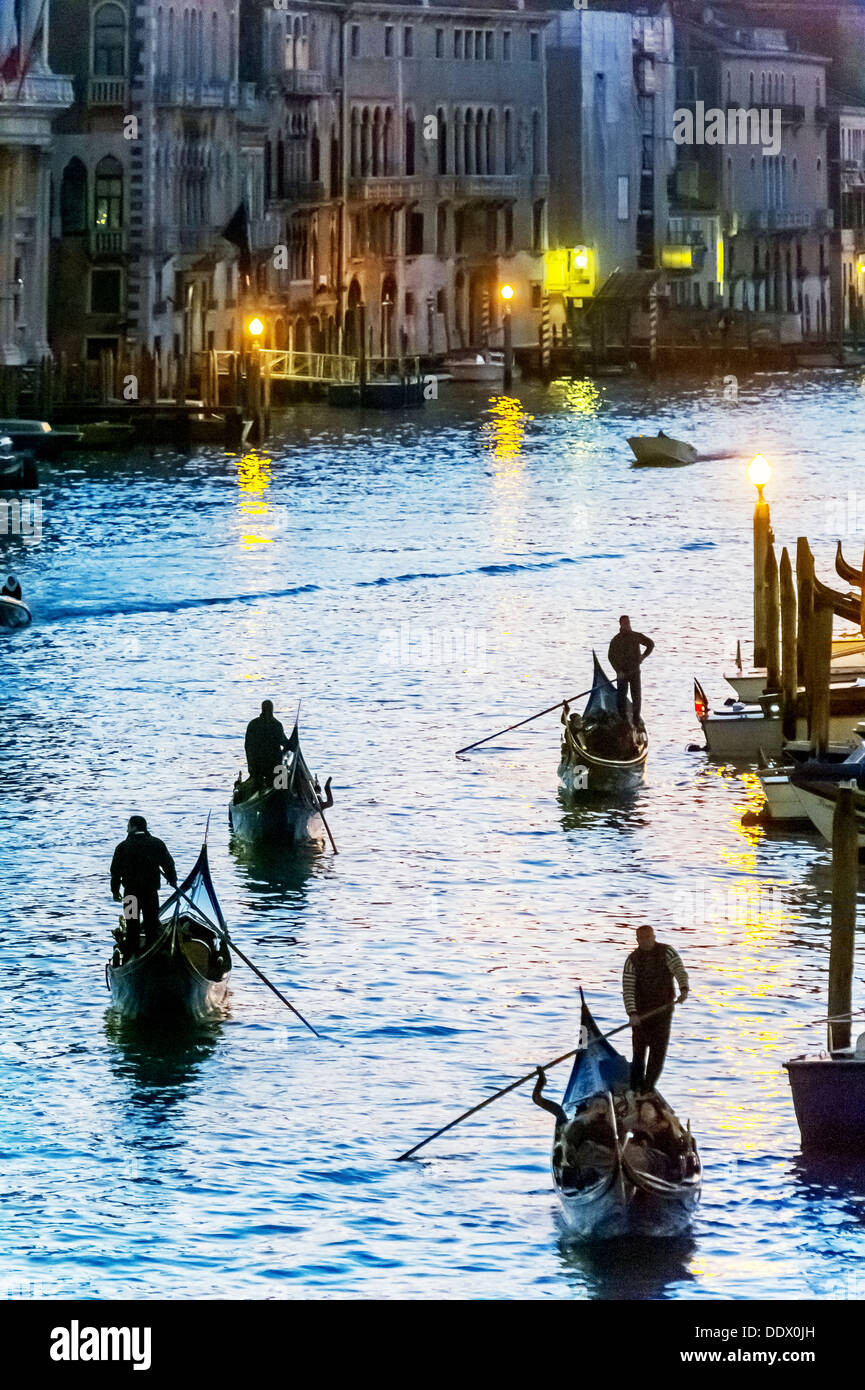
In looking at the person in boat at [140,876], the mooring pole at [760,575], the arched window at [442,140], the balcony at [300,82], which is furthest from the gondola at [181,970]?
the arched window at [442,140]

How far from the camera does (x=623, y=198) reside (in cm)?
14175

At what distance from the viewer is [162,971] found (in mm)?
27656

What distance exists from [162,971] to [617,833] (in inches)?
373

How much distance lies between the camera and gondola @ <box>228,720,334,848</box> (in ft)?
114

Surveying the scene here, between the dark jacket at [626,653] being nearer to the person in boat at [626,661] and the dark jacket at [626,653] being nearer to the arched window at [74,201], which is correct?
the person in boat at [626,661]

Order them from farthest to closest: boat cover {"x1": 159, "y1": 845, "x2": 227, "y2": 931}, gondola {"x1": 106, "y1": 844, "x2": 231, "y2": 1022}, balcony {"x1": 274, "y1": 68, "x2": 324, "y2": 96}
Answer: balcony {"x1": 274, "y1": 68, "x2": 324, "y2": 96} → boat cover {"x1": 159, "y1": 845, "x2": 227, "y2": 931} → gondola {"x1": 106, "y1": 844, "x2": 231, "y2": 1022}

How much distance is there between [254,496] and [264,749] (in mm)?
42874

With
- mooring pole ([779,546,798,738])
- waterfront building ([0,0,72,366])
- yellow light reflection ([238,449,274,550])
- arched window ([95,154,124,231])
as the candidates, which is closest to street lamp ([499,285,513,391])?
arched window ([95,154,124,231])

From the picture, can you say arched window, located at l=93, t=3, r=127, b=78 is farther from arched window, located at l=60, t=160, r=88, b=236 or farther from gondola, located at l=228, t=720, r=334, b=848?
gondola, located at l=228, t=720, r=334, b=848

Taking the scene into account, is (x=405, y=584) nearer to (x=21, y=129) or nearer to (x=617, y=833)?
(x=617, y=833)

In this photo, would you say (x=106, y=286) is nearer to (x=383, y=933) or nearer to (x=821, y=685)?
(x=821, y=685)

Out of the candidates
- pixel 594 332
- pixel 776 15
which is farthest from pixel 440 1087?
pixel 776 15

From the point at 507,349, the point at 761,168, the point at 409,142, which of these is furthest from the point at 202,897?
the point at 761,168

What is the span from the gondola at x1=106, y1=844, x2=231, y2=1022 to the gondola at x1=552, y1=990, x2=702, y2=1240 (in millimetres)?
5612
